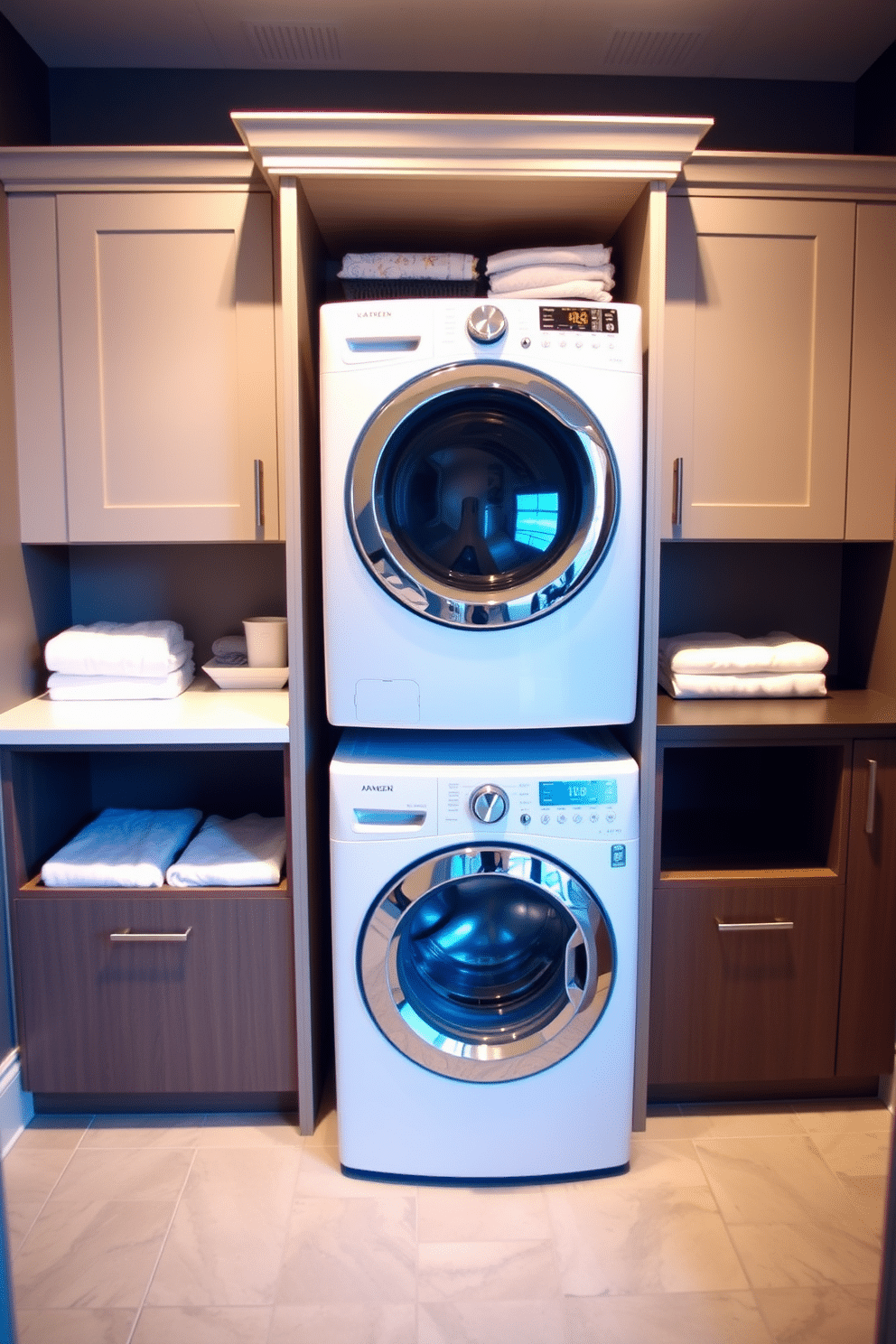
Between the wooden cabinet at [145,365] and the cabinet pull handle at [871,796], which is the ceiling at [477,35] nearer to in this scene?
the wooden cabinet at [145,365]

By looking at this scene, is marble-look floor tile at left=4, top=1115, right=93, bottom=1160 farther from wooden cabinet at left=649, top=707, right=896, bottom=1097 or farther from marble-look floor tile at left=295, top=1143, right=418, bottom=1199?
wooden cabinet at left=649, top=707, right=896, bottom=1097

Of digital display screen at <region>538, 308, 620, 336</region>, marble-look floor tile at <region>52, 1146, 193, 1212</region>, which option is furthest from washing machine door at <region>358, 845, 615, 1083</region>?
digital display screen at <region>538, 308, 620, 336</region>

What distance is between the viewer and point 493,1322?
61.6 inches

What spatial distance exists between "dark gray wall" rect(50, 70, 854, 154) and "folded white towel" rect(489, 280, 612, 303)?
2.55 ft

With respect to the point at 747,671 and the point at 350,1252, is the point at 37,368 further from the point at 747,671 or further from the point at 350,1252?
the point at 350,1252

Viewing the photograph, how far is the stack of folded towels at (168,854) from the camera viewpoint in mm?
1986

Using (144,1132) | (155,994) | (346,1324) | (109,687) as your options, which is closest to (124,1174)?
(144,1132)

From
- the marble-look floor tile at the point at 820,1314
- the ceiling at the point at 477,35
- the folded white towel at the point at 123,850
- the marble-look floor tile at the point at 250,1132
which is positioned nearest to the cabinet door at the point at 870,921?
the marble-look floor tile at the point at 820,1314

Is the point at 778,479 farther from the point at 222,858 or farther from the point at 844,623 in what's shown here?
the point at 222,858

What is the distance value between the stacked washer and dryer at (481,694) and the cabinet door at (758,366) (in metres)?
0.39

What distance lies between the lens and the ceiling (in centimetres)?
206

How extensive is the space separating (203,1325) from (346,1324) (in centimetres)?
24

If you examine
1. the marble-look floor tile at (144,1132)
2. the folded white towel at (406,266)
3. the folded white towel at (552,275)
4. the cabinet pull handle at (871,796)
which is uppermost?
the folded white towel at (406,266)

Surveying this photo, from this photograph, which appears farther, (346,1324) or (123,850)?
(123,850)
